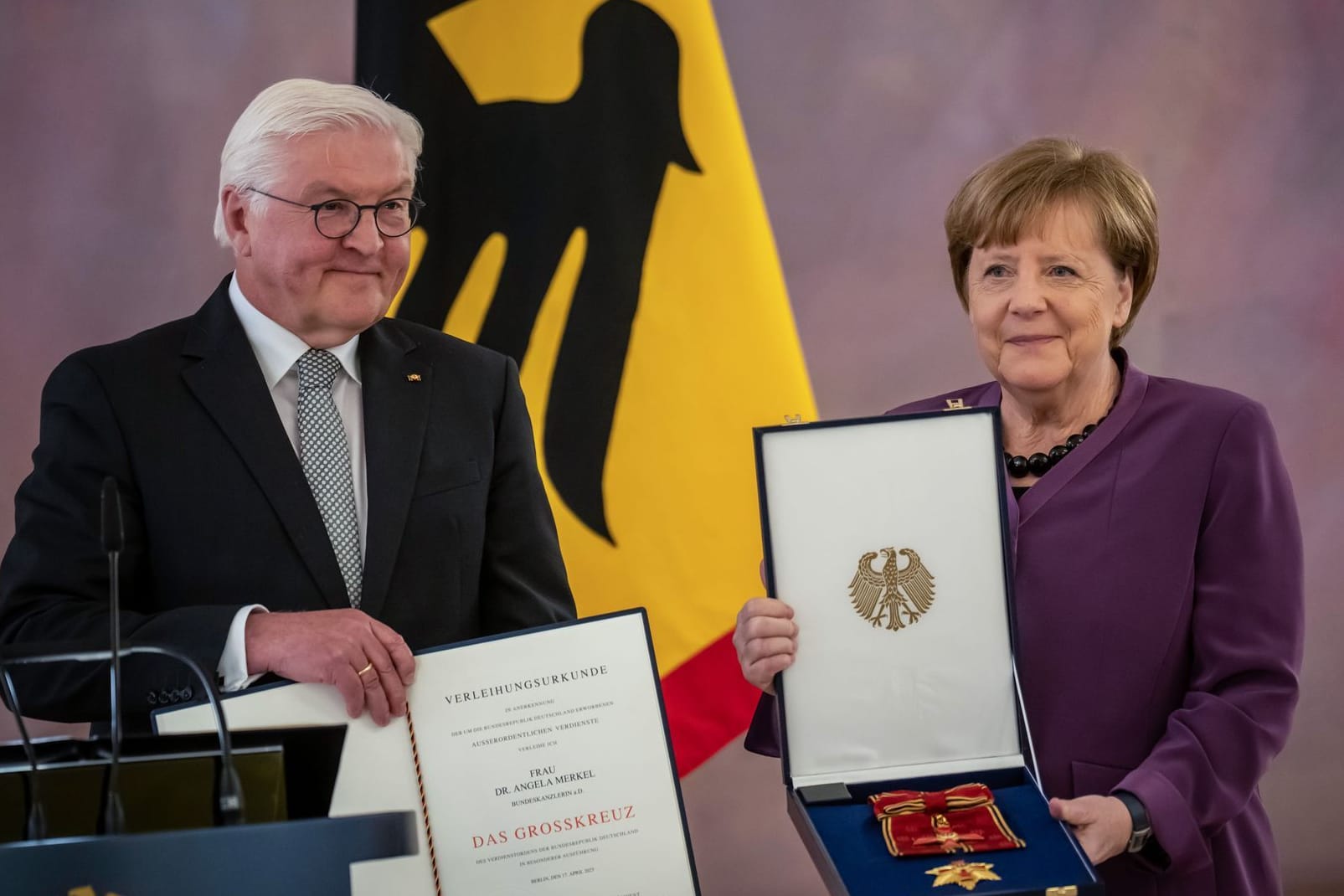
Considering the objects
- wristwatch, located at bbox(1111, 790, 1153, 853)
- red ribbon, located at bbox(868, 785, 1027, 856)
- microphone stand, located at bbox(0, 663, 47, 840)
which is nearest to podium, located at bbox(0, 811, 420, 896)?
microphone stand, located at bbox(0, 663, 47, 840)

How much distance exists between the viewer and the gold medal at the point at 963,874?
141 cm

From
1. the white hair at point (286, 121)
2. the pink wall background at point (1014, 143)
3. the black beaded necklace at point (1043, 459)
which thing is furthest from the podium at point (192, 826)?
the pink wall background at point (1014, 143)

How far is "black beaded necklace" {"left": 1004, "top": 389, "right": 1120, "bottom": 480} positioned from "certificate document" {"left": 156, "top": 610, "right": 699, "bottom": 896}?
597 millimetres

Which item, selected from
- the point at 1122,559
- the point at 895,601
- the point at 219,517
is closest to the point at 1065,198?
the point at 1122,559

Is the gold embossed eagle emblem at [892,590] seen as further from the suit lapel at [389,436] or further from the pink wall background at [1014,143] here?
the pink wall background at [1014,143]

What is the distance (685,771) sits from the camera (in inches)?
110

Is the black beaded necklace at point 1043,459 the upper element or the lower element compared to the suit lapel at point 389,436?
lower

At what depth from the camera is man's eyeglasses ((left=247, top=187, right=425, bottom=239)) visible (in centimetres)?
181

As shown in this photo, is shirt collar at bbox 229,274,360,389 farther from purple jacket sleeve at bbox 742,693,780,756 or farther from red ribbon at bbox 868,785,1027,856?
red ribbon at bbox 868,785,1027,856

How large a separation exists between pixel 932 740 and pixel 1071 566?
29cm

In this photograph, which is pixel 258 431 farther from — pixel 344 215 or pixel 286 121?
pixel 286 121

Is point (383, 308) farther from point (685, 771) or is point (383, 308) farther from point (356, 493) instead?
point (685, 771)

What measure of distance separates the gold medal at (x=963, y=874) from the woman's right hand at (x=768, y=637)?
0.32 m

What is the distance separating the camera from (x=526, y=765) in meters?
1.54
